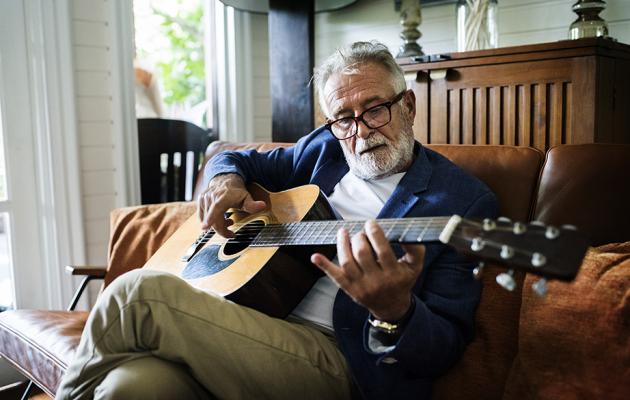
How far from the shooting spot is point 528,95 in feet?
6.60

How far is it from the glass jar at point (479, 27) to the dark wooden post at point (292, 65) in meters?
0.66

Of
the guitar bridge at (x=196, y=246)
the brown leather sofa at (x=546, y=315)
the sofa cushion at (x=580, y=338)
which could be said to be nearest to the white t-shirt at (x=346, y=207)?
the brown leather sofa at (x=546, y=315)

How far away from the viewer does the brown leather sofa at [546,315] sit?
119cm

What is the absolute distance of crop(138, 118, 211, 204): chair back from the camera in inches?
117

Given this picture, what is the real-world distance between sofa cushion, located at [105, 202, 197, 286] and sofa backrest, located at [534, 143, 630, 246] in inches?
45.8

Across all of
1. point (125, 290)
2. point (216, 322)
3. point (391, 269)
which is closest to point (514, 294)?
point (391, 269)

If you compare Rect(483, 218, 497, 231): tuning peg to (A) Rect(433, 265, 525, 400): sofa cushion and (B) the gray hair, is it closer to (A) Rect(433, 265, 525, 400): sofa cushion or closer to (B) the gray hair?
(A) Rect(433, 265, 525, 400): sofa cushion

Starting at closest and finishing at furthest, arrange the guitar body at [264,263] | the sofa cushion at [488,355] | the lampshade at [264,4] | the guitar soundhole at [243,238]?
the sofa cushion at [488,355] < the guitar body at [264,263] < the guitar soundhole at [243,238] < the lampshade at [264,4]

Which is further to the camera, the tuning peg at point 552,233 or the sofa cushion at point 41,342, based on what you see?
the sofa cushion at point 41,342

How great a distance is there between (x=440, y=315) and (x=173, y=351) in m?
0.55

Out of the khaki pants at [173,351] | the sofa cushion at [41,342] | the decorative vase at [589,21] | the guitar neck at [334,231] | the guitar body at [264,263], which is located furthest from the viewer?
the decorative vase at [589,21]

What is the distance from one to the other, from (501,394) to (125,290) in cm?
78

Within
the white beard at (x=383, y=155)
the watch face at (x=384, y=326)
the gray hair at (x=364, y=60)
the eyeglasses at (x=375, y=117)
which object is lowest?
the watch face at (x=384, y=326)

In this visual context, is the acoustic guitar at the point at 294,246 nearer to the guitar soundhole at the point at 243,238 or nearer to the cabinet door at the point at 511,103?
the guitar soundhole at the point at 243,238
